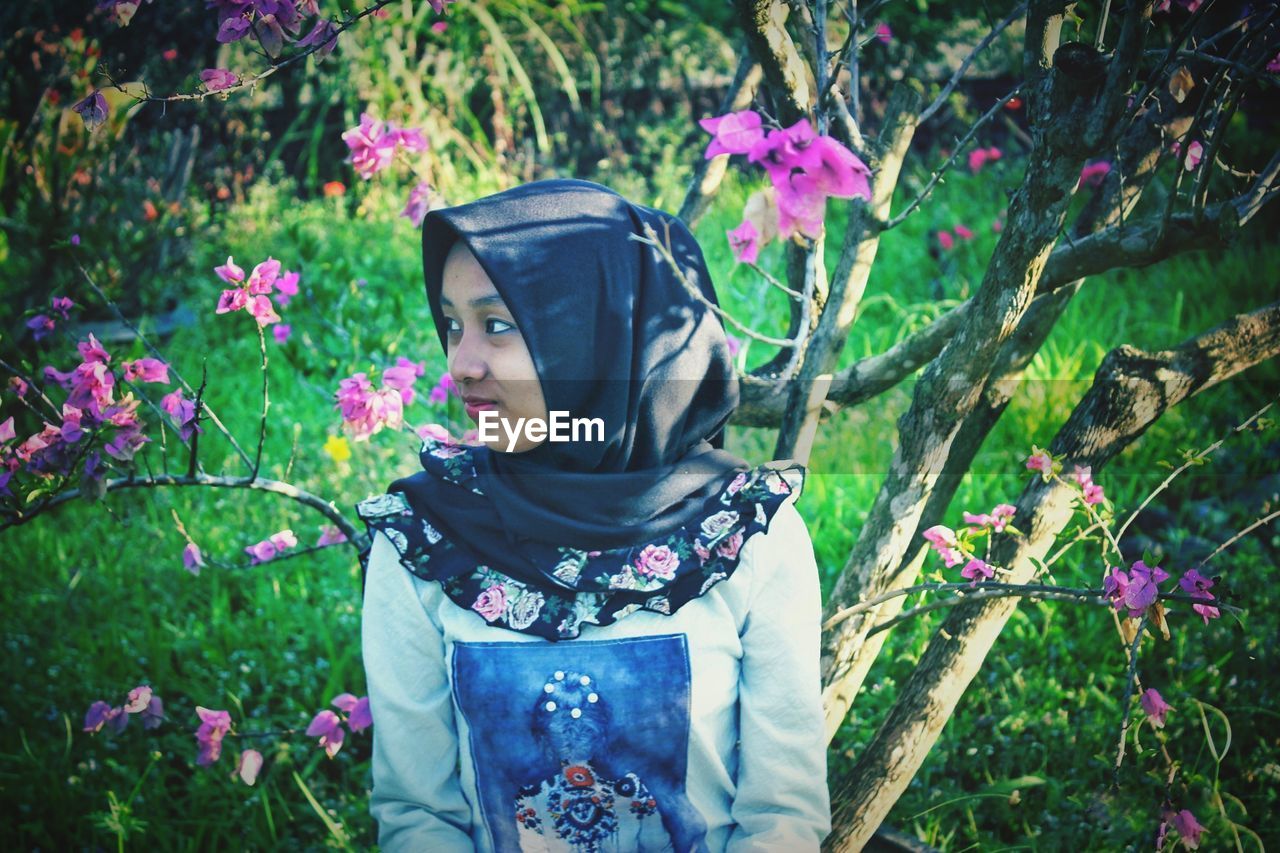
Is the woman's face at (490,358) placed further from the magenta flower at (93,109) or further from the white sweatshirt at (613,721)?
the magenta flower at (93,109)

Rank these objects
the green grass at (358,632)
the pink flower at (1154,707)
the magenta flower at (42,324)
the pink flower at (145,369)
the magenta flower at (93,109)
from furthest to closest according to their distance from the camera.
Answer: the green grass at (358,632), the magenta flower at (42,324), the pink flower at (145,369), the pink flower at (1154,707), the magenta flower at (93,109)

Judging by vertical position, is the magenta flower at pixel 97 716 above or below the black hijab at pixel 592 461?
below

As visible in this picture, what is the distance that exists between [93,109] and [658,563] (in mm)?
996

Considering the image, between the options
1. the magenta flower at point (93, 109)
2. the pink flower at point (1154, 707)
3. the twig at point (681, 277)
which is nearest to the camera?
the twig at point (681, 277)

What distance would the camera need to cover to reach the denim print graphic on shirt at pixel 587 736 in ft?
4.27

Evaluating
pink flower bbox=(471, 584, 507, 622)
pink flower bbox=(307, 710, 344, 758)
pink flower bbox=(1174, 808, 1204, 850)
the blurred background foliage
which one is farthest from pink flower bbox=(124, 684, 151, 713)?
pink flower bbox=(1174, 808, 1204, 850)

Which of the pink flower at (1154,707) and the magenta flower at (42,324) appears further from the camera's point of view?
the magenta flower at (42,324)

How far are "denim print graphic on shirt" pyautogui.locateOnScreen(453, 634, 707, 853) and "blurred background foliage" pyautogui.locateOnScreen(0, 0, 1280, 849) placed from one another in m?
0.70

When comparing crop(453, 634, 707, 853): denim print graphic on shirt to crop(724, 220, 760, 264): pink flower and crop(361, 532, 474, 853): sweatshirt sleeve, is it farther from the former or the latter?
crop(724, 220, 760, 264): pink flower

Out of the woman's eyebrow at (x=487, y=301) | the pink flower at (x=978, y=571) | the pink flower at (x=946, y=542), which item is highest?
the woman's eyebrow at (x=487, y=301)

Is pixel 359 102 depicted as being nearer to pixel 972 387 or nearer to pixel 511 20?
pixel 511 20

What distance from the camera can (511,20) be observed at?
5984mm

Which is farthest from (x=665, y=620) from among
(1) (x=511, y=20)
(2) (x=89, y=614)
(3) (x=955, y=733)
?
(1) (x=511, y=20)

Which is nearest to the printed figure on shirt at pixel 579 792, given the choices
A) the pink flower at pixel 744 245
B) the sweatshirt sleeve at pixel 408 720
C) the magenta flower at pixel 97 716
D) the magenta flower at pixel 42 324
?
the sweatshirt sleeve at pixel 408 720
